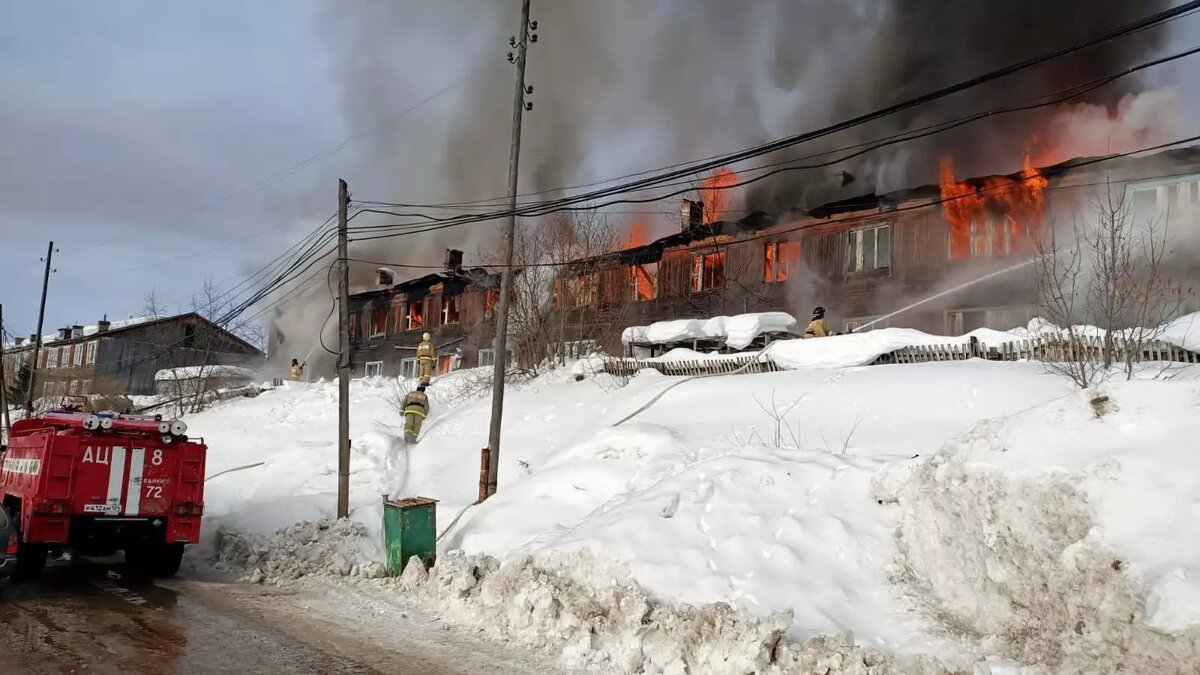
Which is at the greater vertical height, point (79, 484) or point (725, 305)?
point (725, 305)

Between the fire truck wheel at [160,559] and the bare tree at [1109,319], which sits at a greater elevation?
the bare tree at [1109,319]

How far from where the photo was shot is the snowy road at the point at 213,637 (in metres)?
5.46

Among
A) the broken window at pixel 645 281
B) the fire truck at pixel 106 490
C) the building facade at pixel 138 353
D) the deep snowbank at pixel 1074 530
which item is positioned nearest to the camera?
the deep snowbank at pixel 1074 530

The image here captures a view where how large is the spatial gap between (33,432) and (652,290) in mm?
20216

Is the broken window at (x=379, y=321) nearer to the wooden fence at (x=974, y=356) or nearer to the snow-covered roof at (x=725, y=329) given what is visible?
the snow-covered roof at (x=725, y=329)

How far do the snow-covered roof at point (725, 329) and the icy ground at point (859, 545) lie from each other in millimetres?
5994

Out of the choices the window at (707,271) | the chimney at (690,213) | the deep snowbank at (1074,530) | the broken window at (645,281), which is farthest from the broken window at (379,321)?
the deep snowbank at (1074,530)

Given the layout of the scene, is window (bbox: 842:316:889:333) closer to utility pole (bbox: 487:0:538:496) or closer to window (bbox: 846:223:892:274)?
window (bbox: 846:223:892:274)

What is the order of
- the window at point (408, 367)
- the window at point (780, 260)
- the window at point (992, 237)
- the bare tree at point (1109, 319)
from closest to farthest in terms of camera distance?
1. the bare tree at point (1109, 319)
2. the window at point (992, 237)
3. the window at point (780, 260)
4. the window at point (408, 367)

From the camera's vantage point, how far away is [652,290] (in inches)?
1069

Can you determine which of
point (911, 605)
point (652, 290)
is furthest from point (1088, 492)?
point (652, 290)

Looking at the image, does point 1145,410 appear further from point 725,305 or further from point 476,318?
point 476,318

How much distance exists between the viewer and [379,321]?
40.9 meters

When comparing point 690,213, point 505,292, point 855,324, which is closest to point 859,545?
point 505,292
